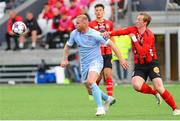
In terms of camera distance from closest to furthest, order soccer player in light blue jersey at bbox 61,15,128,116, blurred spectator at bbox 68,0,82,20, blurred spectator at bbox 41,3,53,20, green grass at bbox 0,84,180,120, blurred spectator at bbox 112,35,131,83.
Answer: green grass at bbox 0,84,180,120, soccer player in light blue jersey at bbox 61,15,128,116, blurred spectator at bbox 112,35,131,83, blurred spectator at bbox 68,0,82,20, blurred spectator at bbox 41,3,53,20

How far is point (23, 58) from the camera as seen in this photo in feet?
112

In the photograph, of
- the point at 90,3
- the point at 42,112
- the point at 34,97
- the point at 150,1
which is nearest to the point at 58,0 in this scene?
the point at 90,3

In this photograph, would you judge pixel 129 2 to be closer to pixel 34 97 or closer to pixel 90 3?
pixel 90 3

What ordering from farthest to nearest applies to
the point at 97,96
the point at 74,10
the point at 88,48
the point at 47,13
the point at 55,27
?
the point at 47,13 < the point at 55,27 < the point at 74,10 < the point at 88,48 < the point at 97,96

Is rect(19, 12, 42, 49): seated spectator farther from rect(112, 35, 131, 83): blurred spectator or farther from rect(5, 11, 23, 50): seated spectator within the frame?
rect(112, 35, 131, 83): blurred spectator

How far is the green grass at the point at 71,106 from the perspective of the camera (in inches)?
606

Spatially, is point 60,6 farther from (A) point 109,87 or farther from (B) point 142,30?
(B) point 142,30

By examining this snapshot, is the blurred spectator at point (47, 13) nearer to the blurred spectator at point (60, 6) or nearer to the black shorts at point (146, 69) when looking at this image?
the blurred spectator at point (60, 6)

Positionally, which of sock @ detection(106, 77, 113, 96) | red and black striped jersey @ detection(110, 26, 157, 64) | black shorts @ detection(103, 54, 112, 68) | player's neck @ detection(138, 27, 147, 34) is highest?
player's neck @ detection(138, 27, 147, 34)

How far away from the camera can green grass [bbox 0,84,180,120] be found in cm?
1538

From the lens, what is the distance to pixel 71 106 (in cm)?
1878

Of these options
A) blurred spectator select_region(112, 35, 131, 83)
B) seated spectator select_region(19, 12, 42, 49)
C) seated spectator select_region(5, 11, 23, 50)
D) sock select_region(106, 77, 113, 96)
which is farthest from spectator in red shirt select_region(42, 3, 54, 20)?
sock select_region(106, 77, 113, 96)

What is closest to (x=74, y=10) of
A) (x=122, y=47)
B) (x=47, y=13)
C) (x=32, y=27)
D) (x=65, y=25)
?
(x=65, y=25)

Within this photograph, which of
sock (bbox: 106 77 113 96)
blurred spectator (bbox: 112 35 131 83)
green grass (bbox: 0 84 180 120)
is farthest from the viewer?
blurred spectator (bbox: 112 35 131 83)
